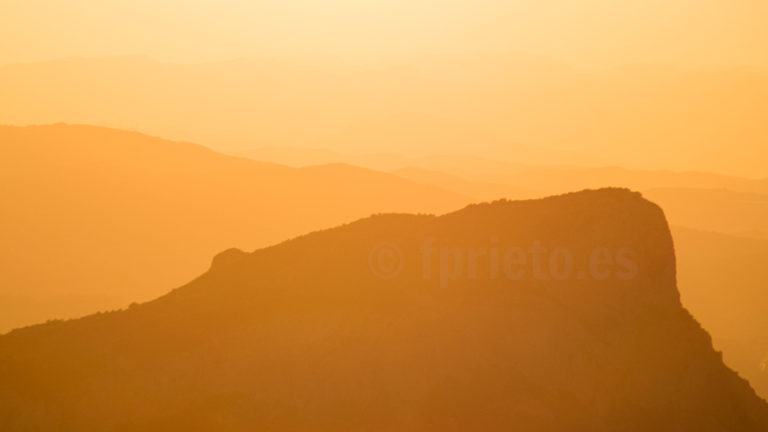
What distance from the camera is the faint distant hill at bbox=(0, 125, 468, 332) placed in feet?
206

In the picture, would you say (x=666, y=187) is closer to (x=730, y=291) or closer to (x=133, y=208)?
(x=730, y=291)

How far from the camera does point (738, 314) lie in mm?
65812

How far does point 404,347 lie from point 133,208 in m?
57.1

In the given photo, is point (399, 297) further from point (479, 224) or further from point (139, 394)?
point (139, 394)

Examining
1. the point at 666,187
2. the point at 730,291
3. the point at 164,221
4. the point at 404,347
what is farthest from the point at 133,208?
the point at 666,187

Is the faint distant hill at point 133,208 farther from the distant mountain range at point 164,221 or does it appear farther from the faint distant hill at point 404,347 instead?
the faint distant hill at point 404,347

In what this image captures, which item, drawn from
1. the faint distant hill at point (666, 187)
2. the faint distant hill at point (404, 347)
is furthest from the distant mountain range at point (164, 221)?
the faint distant hill at point (404, 347)

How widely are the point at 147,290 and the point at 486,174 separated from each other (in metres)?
106

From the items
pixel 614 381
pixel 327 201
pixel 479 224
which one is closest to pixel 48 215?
pixel 327 201

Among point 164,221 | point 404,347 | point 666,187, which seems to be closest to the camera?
point 404,347

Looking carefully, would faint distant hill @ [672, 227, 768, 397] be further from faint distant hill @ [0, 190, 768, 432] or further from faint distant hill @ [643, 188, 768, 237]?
faint distant hill @ [0, 190, 768, 432]

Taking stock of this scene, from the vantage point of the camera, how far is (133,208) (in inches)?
2872

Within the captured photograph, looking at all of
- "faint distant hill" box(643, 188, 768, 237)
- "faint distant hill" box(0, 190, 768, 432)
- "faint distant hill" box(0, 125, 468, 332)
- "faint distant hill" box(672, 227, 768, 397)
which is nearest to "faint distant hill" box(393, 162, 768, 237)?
"faint distant hill" box(643, 188, 768, 237)

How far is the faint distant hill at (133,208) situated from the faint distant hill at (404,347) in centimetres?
3688
